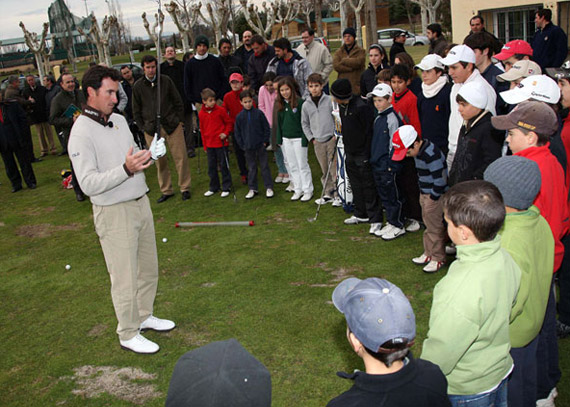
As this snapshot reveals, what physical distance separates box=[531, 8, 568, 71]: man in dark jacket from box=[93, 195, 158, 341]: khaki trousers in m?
8.25

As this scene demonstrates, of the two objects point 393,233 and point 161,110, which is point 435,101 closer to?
point 393,233

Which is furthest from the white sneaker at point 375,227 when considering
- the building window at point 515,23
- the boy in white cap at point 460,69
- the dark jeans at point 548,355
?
the building window at point 515,23

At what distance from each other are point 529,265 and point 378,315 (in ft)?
3.92

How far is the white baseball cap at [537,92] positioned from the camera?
4.06 metres

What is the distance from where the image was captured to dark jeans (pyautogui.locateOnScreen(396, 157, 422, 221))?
6.36 metres

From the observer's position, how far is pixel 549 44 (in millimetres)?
9602

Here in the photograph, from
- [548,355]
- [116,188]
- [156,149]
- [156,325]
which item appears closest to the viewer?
[548,355]

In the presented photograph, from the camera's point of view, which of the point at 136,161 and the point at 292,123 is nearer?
the point at 136,161

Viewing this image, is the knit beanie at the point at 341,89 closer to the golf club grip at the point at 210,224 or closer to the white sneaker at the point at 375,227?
the white sneaker at the point at 375,227

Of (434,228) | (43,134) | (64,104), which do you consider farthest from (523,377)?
(43,134)

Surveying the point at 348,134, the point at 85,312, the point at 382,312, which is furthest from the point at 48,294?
the point at 382,312

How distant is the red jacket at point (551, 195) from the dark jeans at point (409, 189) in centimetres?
291

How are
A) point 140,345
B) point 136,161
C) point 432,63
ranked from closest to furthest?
point 136,161, point 140,345, point 432,63

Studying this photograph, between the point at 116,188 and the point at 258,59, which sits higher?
the point at 258,59
